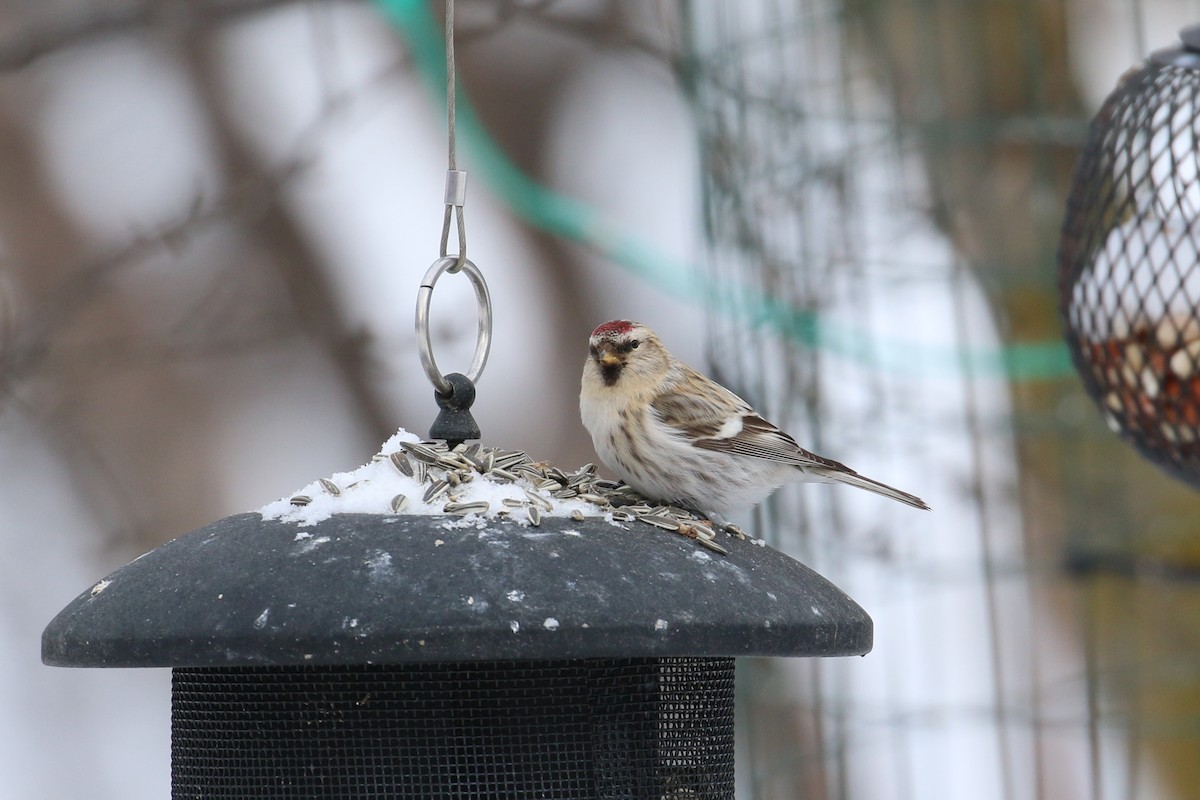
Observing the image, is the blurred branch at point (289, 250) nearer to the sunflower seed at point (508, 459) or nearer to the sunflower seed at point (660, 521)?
the sunflower seed at point (508, 459)

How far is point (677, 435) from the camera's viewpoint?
315cm

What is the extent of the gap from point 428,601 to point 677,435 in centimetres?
118

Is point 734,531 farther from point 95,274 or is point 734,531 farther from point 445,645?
point 95,274

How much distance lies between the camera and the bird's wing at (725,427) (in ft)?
10.5

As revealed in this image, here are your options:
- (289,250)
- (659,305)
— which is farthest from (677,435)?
(659,305)

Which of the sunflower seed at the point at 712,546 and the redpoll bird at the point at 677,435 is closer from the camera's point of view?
the sunflower seed at the point at 712,546

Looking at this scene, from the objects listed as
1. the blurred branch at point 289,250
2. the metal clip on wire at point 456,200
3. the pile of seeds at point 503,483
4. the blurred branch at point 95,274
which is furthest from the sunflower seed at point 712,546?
the blurred branch at point 289,250

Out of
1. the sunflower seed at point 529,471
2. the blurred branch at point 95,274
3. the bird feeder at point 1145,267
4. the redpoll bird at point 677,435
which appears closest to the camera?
the sunflower seed at point 529,471

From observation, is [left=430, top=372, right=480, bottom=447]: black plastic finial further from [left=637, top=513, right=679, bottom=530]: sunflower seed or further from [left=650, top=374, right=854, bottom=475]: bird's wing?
[left=650, top=374, right=854, bottom=475]: bird's wing

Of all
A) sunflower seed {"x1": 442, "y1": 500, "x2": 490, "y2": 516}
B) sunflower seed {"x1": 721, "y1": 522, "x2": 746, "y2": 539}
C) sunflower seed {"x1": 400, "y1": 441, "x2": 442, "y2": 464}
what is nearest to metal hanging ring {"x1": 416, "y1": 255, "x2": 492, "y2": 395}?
sunflower seed {"x1": 400, "y1": 441, "x2": 442, "y2": 464}

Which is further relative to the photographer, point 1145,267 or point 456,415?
point 1145,267

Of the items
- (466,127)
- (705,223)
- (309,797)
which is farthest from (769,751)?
(309,797)

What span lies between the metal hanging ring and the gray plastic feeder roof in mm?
279

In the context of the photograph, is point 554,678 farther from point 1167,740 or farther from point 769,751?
point 1167,740
